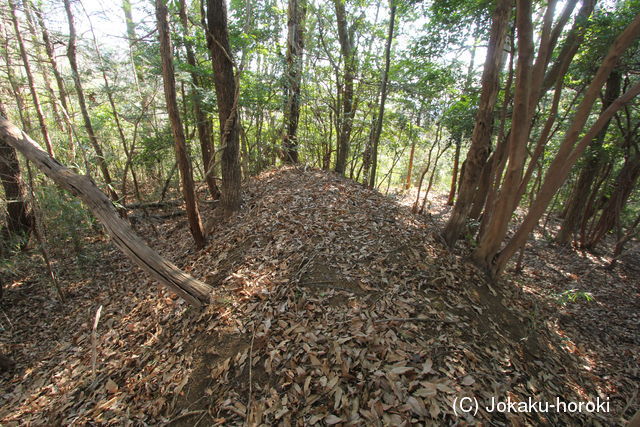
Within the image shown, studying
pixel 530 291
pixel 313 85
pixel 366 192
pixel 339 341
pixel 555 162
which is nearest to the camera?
pixel 339 341

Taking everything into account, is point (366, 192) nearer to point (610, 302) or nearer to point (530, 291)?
point (530, 291)

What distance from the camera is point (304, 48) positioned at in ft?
28.9

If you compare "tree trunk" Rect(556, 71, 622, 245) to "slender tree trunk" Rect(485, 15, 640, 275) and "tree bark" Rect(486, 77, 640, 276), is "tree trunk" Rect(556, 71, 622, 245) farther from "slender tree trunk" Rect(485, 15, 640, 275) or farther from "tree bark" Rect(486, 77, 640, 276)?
"slender tree trunk" Rect(485, 15, 640, 275)

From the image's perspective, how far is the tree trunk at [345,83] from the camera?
8078 mm

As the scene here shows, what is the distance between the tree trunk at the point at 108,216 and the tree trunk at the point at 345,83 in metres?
6.63

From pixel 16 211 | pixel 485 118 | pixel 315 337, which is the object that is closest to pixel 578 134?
pixel 485 118

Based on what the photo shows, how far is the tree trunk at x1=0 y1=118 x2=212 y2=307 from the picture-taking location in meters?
2.84

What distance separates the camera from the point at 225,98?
5.09 m

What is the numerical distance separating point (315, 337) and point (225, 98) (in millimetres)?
4540

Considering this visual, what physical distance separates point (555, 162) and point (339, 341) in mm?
3671

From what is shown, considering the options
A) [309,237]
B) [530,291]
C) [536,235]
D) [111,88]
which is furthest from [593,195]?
[111,88]

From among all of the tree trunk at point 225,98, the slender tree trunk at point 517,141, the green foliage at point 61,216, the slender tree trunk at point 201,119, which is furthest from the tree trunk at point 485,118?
the green foliage at point 61,216

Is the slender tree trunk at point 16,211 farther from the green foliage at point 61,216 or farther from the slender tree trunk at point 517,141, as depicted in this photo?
the slender tree trunk at point 517,141

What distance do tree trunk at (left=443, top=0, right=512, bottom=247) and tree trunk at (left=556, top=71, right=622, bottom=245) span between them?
531 cm
